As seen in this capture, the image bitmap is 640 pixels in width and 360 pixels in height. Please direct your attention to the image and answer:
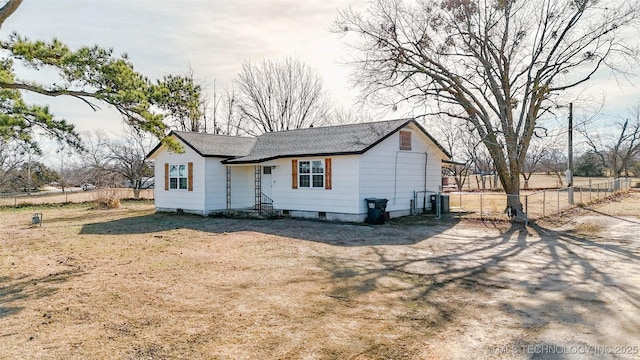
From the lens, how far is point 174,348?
4.03 meters

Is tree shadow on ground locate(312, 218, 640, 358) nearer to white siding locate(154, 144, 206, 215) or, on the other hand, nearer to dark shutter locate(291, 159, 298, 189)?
dark shutter locate(291, 159, 298, 189)

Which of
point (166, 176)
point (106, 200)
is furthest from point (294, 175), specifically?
point (106, 200)

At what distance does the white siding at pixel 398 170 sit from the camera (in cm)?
1468

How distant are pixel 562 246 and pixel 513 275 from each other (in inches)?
154

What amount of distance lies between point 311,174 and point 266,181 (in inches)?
107

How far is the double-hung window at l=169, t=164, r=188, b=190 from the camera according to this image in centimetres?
1812

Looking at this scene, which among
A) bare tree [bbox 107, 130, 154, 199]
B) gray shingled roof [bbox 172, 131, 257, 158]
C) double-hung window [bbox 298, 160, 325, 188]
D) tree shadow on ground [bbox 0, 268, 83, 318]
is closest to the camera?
tree shadow on ground [bbox 0, 268, 83, 318]

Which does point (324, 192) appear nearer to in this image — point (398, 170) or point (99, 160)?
point (398, 170)

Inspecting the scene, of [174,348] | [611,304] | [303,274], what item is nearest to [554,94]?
[611,304]

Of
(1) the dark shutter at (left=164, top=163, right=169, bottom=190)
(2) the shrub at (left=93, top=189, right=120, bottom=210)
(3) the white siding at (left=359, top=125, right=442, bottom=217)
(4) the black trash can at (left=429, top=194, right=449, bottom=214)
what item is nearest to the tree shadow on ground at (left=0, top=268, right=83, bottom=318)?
(3) the white siding at (left=359, top=125, right=442, bottom=217)

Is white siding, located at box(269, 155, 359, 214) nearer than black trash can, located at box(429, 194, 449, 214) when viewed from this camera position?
Yes

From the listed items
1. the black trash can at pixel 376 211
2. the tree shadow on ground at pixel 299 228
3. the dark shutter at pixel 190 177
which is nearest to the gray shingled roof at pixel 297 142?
the dark shutter at pixel 190 177

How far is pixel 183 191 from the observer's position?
1812 cm

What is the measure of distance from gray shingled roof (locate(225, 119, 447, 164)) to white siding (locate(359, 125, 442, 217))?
1.35 feet
